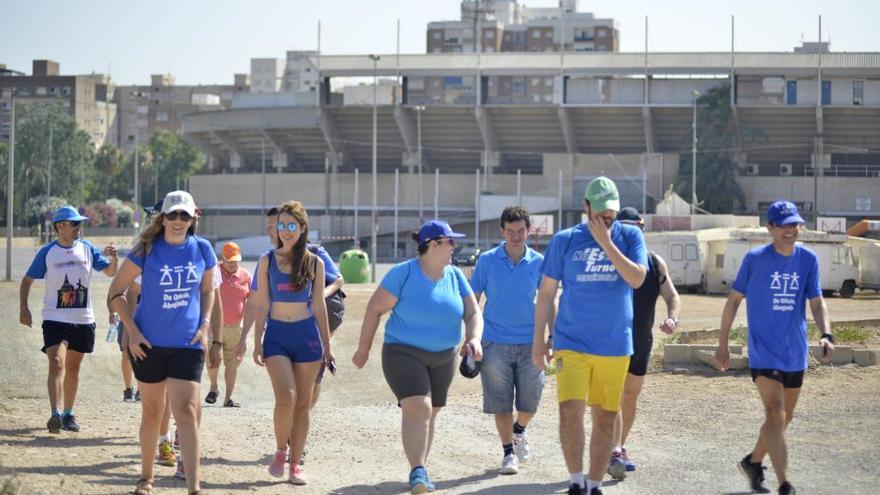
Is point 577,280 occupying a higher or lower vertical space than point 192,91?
lower

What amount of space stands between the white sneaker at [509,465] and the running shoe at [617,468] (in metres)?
0.70

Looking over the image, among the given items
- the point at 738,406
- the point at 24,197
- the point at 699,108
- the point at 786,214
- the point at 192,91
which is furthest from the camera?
the point at 192,91

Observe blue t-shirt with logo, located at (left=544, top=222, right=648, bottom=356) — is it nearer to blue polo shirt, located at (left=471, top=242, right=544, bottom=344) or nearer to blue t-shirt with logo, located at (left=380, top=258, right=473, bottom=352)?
blue t-shirt with logo, located at (left=380, top=258, right=473, bottom=352)

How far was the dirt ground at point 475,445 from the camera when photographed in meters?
8.95

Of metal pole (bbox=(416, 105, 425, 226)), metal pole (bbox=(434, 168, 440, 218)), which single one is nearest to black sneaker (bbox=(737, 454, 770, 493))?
metal pole (bbox=(434, 168, 440, 218))

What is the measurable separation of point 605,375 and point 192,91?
161 meters

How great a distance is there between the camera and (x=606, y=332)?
25.7ft

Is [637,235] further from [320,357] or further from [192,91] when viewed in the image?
[192,91]

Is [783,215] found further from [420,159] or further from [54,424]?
[420,159]

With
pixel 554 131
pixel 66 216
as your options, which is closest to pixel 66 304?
pixel 66 216

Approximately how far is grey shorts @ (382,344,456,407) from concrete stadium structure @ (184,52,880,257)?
62.9 metres

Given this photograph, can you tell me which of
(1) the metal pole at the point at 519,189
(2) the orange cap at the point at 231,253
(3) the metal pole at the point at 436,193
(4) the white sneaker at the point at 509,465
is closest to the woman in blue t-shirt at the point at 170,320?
(4) the white sneaker at the point at 509,465

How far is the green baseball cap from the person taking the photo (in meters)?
7.77

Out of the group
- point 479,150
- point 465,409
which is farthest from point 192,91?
point 465,409
